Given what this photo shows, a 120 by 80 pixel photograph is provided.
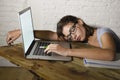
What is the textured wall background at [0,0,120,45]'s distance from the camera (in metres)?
2.10

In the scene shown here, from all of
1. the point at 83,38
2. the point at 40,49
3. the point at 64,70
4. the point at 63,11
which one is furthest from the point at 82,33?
the point at 63,11

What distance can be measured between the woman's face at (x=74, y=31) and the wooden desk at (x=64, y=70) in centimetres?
29

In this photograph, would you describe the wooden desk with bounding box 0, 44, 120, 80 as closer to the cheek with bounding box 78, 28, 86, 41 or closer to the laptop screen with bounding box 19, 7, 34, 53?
the laptop screen with bounding box 19, 7, 34, 53

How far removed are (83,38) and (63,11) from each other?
2.38 feet

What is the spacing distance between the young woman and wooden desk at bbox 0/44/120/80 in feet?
0.25

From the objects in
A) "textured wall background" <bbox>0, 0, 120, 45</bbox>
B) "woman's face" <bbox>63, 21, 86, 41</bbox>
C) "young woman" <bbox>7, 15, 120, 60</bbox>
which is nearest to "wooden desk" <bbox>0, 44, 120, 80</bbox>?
"young woman" <bbox>7, 15, 120, 60</bbox>

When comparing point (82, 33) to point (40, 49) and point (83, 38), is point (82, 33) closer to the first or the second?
point (83, 38)

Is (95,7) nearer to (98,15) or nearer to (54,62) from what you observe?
(98,15)

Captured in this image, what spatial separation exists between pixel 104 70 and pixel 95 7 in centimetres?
118

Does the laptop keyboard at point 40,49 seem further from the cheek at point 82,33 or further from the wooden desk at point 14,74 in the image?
the wooden desk at point 14,74

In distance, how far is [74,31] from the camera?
4.71 feet

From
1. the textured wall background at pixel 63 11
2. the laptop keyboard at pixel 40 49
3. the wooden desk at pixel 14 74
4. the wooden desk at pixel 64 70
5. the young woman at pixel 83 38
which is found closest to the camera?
the wooden desk at pixel 64 70

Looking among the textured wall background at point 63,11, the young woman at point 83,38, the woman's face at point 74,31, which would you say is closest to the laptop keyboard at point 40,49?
the young woman at point 83,38

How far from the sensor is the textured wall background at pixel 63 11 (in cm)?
210
